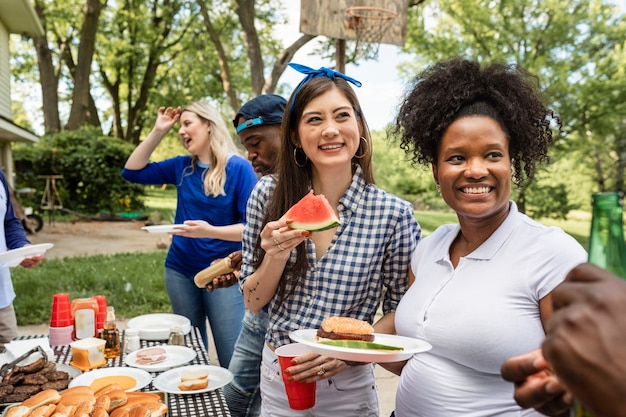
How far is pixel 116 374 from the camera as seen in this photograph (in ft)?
9.26

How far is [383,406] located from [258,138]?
2.89m

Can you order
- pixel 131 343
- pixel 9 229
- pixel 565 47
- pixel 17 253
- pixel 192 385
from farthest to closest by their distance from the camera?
pixel 565 47
pixel 9 229
pixel 131 343
pixel 17 253
pixel 192 385

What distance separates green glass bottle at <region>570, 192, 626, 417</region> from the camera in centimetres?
103

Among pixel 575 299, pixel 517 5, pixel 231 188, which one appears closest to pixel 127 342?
pixel 231 188

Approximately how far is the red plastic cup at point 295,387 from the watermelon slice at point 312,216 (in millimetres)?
511

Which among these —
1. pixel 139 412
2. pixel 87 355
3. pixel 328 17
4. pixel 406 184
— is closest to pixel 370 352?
pixel 139 412

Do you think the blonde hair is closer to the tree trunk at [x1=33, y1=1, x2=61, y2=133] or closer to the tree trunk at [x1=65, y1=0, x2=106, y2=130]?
the tree trunk at [x1=65, y1=0, x2=106, y2=130]

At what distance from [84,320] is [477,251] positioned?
2.73 meters

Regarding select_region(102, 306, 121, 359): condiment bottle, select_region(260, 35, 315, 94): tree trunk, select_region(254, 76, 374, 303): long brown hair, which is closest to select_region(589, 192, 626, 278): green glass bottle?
select_region(254, 76, 374, 303): long brown hair

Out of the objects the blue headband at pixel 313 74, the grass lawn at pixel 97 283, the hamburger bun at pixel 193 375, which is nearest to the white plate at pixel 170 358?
the hamburger bun at pixel 193 375

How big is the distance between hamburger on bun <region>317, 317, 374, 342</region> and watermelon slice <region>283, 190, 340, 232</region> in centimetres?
37

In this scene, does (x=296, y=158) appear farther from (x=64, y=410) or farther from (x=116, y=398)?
(x=64, y=410)

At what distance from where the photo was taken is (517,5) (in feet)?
75.5

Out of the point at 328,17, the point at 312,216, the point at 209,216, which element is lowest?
the point at 209,216
